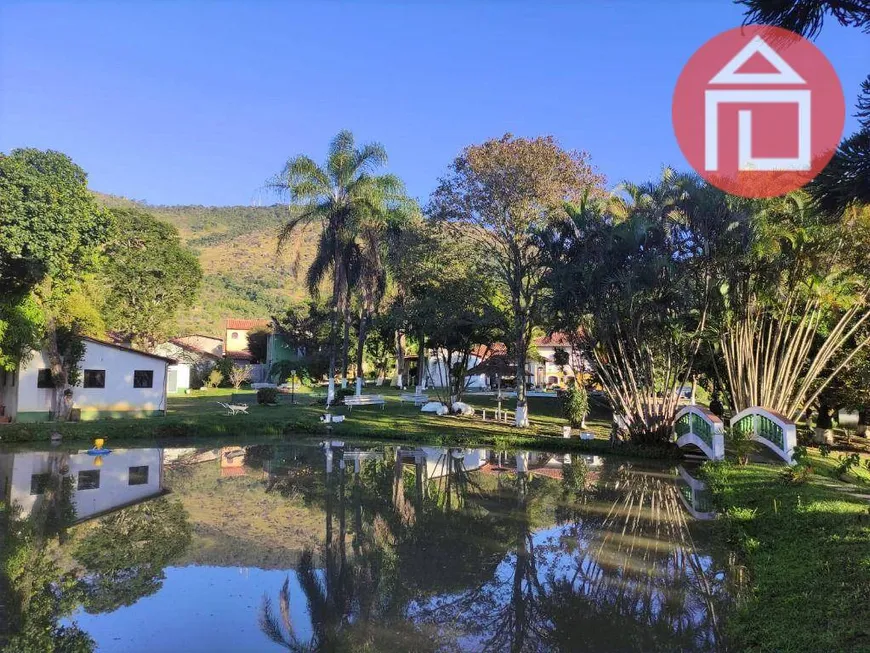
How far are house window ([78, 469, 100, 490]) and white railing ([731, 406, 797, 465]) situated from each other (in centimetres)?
1501

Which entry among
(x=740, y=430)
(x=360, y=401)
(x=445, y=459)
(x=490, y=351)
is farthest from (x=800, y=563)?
(x=490, y=351)

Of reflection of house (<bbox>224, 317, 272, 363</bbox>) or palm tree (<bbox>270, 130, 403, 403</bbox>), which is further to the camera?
reflection of house (<bbox>224, 317, 272, 363</bbox>)

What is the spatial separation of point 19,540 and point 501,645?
285 inches

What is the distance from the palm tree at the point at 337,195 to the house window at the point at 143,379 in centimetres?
758

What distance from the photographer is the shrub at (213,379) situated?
44312mm

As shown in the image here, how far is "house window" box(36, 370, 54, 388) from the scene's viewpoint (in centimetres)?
2276

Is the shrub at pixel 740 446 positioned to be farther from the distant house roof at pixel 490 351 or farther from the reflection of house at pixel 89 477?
the distant house roof at pixel 490 351

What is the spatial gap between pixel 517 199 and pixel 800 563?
56.3 feet

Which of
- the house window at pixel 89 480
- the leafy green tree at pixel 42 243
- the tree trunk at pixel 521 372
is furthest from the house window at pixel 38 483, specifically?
the tree trunk at pixel 521 372

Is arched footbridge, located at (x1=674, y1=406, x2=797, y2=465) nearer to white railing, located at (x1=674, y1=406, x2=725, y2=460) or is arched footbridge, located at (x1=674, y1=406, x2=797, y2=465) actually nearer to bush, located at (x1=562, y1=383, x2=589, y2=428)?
white railing, located at (x1=674, y1=406, x2=725, y2=460)

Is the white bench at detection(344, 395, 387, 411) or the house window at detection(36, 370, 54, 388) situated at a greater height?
the house window at detection(36, 370, 54, 388)

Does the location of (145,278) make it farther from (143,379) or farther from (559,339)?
(559,339)

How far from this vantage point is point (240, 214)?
4688 inches

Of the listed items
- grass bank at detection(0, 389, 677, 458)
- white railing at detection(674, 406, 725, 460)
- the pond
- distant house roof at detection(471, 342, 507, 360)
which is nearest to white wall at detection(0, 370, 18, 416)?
grass bank at detection(0, 389, 677, 458)
